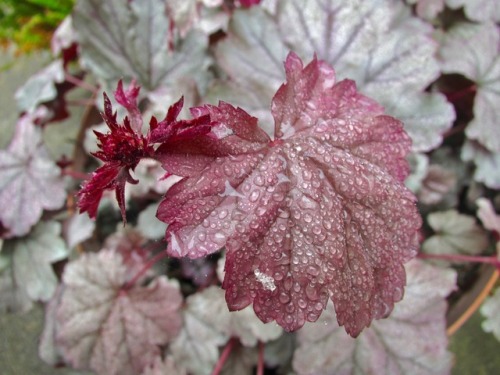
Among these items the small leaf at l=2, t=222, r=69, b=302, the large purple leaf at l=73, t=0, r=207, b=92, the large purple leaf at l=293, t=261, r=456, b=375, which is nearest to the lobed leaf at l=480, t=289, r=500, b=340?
the large purple leaf at l=293, t=261, r=456, b=375

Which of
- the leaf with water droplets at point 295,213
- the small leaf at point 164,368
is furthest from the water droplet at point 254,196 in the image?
the small leaf at point 164,368

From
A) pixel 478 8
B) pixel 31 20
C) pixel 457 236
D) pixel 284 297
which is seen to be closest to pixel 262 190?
pixel 284 297

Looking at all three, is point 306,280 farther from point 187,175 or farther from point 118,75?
point 118,75

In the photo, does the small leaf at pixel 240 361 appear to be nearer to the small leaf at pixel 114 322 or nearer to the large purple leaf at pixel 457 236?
the small leaf at pixel 114 322

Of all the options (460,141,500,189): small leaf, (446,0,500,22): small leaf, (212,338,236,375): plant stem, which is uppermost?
(446,0,500,22): small leaf

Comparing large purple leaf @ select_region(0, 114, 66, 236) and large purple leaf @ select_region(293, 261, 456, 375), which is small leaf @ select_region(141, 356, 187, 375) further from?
large purple leaf @ select_region(0, 114, 66, 236)

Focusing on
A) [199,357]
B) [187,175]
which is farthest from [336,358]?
[187,175]

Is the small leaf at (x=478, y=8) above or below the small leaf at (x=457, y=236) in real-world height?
above

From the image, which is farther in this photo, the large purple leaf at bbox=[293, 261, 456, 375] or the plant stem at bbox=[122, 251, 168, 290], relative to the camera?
the plant stem at bbox=[122, 251, 168, 290]
